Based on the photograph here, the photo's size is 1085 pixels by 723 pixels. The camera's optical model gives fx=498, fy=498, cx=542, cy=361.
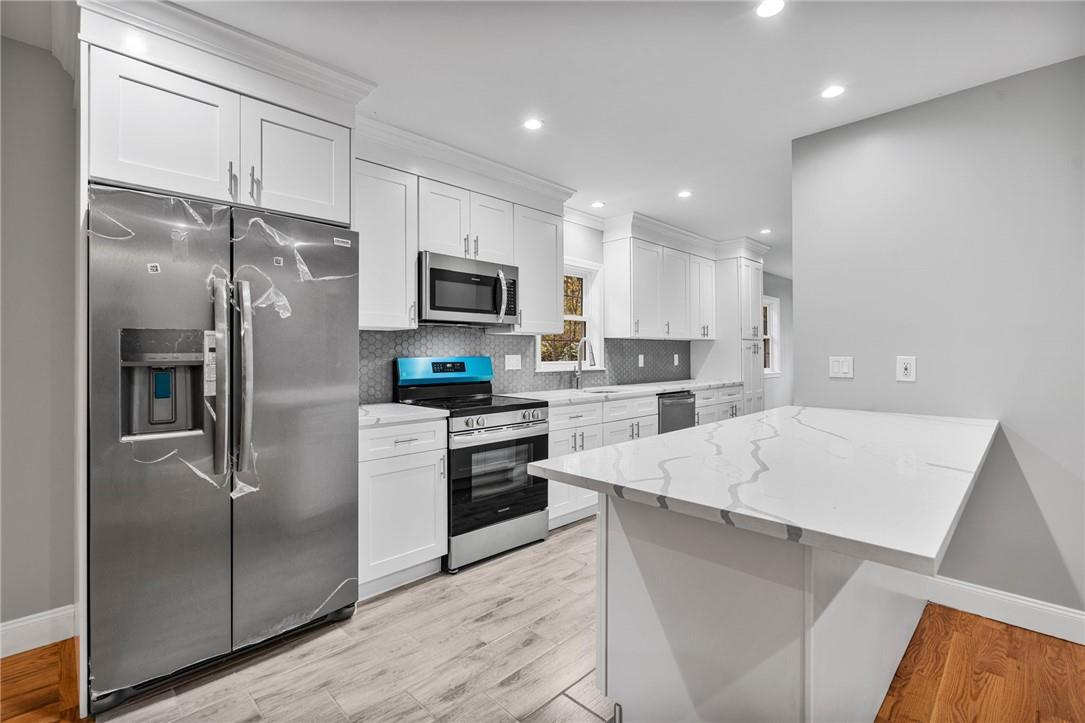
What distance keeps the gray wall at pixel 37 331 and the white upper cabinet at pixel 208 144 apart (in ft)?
2.55

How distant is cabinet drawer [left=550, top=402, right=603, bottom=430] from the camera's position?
346 cm

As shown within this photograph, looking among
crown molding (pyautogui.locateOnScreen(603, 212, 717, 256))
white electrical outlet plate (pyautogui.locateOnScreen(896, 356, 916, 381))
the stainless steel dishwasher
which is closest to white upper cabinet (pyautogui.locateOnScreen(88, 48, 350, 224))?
crown molding (pyautogui.locateOnScreen(603, 212, 717, 256))

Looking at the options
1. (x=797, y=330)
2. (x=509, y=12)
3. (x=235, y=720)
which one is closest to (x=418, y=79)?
(x=509, y=12)

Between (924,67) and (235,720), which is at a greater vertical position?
(924,67)

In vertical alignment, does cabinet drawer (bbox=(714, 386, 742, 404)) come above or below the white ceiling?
below

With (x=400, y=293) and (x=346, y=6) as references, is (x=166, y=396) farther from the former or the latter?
(x=346, y=6)

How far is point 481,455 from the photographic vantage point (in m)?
2.96

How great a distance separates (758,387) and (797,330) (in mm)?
3248

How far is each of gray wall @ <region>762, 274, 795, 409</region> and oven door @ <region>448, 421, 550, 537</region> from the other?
5.71m

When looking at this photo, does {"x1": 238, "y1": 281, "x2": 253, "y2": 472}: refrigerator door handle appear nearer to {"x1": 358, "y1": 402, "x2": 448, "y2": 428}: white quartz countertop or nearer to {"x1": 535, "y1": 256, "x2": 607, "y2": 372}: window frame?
{"x1": 358, "y1": 402, "x2": 448, "y2": 428}: white quartz countertop

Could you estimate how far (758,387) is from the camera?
5980mm

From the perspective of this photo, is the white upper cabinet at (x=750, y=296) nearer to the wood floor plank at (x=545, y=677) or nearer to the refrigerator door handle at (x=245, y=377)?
the wood floor plank at (x=545, y=677)

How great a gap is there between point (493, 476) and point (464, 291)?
3.87ft

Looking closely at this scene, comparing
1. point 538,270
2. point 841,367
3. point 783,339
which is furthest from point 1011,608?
point 783,339
